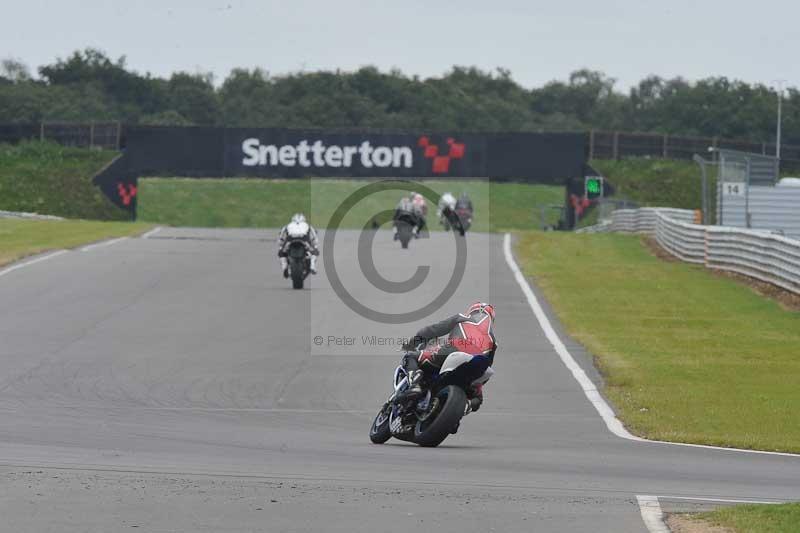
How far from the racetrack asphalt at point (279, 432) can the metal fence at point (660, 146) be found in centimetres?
3931

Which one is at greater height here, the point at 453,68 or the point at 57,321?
the point at 453,68

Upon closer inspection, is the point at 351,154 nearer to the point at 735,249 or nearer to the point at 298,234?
the point at 735,249

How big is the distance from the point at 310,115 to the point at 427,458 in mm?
106844

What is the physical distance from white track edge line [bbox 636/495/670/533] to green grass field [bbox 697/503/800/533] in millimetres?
280

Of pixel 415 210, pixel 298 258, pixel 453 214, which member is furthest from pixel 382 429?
pixel 453 214

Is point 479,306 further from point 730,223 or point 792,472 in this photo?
point 730,223

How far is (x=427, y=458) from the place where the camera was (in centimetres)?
1233

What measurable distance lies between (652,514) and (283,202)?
72.1m

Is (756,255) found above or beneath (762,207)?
beneath

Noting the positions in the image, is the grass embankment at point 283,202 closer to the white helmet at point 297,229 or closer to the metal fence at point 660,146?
the metal fence at point 660,146

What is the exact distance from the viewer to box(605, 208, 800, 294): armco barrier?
28.7m

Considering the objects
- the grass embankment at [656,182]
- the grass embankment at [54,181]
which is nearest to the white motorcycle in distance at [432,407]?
the grass embankment at [54,181]

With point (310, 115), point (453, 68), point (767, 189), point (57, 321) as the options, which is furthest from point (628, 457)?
point (453, 68)

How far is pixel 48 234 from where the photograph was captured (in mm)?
44219
